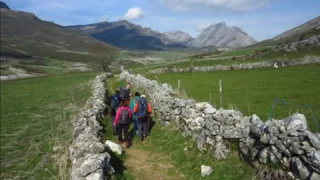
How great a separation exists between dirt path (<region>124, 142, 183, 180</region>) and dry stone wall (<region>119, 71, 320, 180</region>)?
1.70m

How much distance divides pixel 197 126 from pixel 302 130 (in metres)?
7.02

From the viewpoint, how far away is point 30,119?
28.0 metres

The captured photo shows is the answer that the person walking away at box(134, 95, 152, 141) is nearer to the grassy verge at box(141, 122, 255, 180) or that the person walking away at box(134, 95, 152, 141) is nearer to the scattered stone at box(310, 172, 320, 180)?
the grassy verge at box(141, 122, 255, 180)

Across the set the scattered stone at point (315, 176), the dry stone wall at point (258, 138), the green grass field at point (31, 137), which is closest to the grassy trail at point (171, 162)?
the dry stone wall at point (258, 138)

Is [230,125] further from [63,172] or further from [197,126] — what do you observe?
[63,172]

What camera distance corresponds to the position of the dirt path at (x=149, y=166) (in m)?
13.2

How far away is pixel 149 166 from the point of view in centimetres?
1432

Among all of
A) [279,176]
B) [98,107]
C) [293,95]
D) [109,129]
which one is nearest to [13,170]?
[109,129]

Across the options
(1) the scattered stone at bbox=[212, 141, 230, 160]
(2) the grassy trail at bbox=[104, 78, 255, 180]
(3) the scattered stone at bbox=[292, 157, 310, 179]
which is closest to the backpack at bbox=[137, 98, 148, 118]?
(2) the grassy trail at bbox=[104, 78, 255, 180]

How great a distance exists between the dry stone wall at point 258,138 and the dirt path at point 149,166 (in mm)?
1702

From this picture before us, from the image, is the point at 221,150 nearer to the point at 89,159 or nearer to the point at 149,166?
the point at 149,166

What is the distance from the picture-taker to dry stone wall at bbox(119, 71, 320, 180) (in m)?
8.93

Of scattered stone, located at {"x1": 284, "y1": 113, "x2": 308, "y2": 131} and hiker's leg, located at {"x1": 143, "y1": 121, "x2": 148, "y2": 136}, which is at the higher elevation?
scattered stone, located at {"x1": 284, "y1": 113, "x2": 308, "y2": 131}

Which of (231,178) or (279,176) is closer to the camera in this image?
(279,176)
